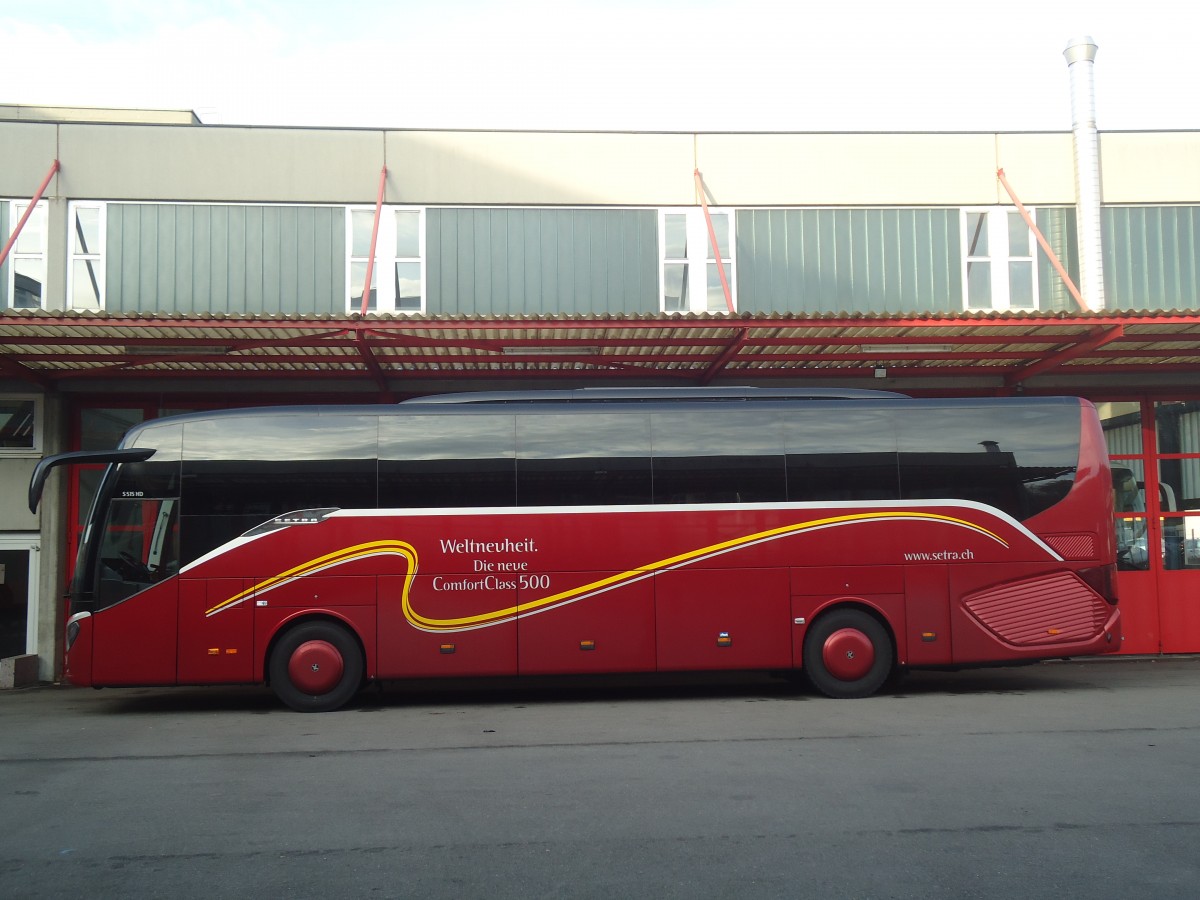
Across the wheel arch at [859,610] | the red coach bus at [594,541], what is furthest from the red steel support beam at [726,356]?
the wheel arch at [859,610]

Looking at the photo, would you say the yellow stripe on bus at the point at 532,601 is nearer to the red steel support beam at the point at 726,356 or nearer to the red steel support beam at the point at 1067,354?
the red steel support beam at the point at 726,356

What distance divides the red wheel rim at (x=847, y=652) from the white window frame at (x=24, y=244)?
40.2 feet

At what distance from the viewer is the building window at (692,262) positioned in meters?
16.6

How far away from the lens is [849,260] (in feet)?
54.9

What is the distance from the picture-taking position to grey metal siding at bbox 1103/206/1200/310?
16750 mm

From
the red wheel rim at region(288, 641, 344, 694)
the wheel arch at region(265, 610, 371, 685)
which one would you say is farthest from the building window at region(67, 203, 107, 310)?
the red wheel rim at region(288, 641, 344, 694)

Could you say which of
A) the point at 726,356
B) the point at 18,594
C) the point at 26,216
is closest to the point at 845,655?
the point at 726,356

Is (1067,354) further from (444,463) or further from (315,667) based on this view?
(315,667)

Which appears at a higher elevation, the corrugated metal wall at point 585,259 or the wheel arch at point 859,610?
the corrugated metal wall at point 585,259

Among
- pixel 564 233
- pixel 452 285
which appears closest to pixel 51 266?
pixel 452 285

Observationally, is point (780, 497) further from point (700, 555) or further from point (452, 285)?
point (452, 285)

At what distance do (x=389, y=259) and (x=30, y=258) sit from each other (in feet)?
17.3

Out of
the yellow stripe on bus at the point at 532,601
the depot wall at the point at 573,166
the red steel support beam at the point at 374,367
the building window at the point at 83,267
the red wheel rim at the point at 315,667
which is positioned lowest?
the red wheel rim at the point at 315,667

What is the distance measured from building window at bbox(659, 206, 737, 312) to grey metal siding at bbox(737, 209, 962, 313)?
217mm
